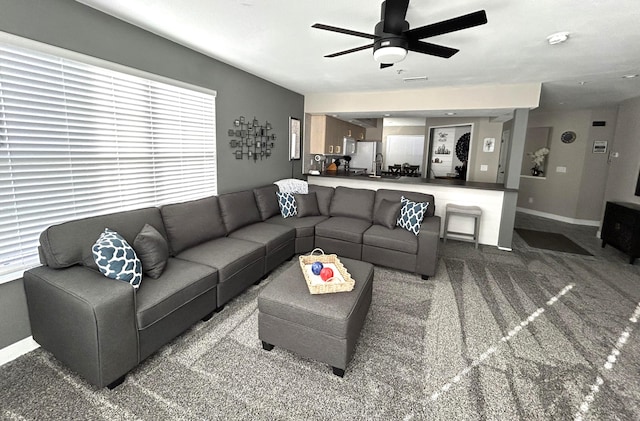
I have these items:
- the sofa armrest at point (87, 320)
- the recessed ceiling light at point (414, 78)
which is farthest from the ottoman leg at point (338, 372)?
the recessed ceiling light at point (414, 78)

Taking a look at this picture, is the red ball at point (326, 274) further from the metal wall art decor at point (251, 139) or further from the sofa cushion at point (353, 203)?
the metal wall art decor at point (251, 139)

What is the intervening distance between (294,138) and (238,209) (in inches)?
90.5

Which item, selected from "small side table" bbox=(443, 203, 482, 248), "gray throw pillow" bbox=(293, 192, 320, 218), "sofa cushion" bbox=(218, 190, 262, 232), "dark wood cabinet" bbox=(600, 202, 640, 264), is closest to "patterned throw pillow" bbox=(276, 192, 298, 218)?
"gray throw pillow" bbox=(293, 192, 320, 218)

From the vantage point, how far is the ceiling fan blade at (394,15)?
1.85m

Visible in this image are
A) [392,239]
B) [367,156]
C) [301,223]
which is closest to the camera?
[392,239]

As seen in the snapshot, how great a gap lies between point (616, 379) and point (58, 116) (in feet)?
14.5

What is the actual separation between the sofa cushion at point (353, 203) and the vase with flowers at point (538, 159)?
5.31 meters

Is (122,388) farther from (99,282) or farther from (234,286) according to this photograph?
(234,286)

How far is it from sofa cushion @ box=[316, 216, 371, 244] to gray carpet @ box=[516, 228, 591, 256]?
3.18 meters

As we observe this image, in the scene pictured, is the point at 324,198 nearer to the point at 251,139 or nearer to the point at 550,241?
the point at 251,139

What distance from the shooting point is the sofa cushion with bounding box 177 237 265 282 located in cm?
266

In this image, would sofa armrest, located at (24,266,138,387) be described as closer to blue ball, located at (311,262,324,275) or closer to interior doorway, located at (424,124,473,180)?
blue ball, located at (311,262,324,275)

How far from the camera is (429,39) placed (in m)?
2.83

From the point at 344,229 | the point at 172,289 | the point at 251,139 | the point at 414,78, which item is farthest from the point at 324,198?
the point at 172,289
